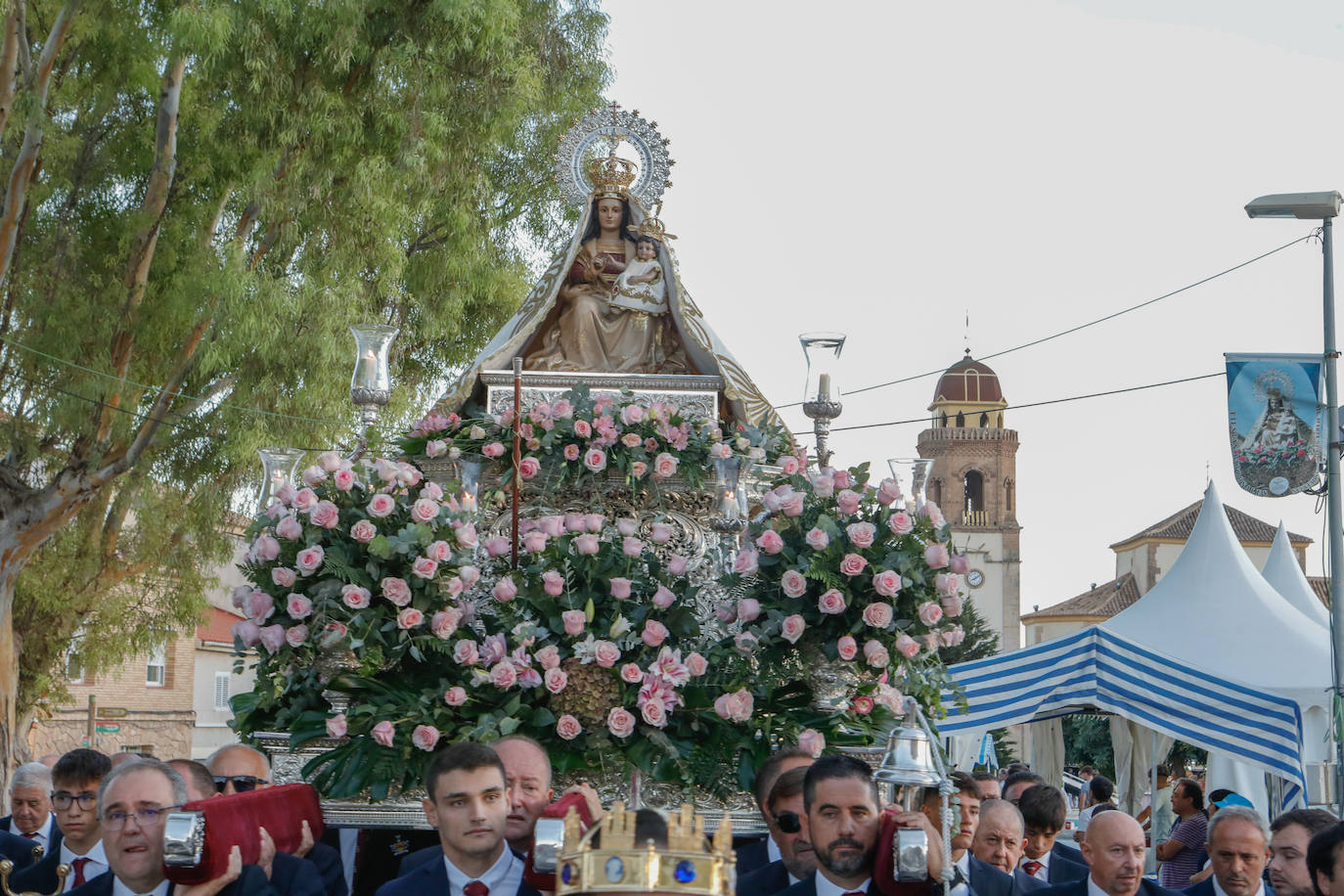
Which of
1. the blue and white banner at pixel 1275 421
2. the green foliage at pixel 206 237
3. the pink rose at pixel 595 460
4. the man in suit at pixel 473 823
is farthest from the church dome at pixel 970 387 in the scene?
the man in suit at pixel 473 823

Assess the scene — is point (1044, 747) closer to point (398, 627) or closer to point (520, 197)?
point (520, 197)

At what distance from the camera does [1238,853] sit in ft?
20.3

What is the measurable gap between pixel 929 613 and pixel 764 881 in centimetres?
217

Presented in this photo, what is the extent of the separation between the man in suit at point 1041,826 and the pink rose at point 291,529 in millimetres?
3408

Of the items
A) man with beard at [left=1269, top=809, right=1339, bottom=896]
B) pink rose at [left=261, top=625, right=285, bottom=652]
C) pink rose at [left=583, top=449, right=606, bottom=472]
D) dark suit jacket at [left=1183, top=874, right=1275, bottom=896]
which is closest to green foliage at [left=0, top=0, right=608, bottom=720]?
pink rose at [left=583, top=449, right=606, bottom=472]

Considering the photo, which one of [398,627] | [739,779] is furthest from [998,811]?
[398,627]

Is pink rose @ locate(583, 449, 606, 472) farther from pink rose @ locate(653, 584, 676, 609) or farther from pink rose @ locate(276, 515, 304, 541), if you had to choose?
pink rose @ locate(276, 515, 304, 541)

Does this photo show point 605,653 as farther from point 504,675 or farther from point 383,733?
point 383,733

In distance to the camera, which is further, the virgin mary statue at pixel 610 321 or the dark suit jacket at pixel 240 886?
the virgin mary statue at pixel 610 321

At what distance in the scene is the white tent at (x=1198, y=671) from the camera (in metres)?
12.0

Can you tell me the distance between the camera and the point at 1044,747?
17750mm

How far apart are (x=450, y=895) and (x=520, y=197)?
1566 cm

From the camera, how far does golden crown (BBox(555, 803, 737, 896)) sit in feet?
9.55

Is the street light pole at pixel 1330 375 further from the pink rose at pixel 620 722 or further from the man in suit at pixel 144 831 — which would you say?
the man in suit at pixel 144 831
